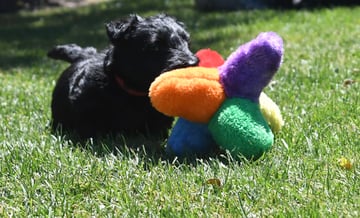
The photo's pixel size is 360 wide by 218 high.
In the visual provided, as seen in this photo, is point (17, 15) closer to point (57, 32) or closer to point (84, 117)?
point (57, 32)

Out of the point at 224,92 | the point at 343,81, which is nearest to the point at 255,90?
the point at 224,92

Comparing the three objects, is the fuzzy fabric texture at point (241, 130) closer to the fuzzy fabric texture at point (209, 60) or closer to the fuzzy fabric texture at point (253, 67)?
the fuzzy fabric texture at point (253, 67)

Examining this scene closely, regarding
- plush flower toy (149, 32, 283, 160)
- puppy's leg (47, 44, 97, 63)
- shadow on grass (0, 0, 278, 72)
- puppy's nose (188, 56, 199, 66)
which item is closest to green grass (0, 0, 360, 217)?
plush flower toy (149, 32, 283, 160)

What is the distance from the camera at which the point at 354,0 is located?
33.0 feet

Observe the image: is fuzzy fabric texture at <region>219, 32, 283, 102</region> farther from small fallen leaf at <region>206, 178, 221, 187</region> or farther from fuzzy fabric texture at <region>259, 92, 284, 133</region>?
small fallen leaf at <region>206, 178, 221, 187</region>

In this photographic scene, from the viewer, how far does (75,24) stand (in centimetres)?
1084

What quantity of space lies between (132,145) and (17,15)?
981 cm

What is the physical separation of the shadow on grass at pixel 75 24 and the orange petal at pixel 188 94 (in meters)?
4.16

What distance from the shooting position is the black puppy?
149 inches

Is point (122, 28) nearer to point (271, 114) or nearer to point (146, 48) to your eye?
point (146, 48)

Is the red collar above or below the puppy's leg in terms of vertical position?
above

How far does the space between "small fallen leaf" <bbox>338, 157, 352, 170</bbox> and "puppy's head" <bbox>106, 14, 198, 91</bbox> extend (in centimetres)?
98

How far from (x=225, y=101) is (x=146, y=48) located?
Result: 0.63m

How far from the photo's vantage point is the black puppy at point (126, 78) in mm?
3793
